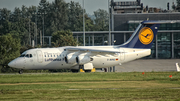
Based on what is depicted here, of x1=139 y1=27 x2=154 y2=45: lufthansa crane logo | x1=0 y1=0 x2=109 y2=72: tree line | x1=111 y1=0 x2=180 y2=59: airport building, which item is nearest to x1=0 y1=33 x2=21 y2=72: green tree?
x1=139 y1=27 x2=154 y2=45: lufthansa crane logo

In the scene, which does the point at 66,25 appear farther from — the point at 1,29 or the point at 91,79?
the point at 91,79

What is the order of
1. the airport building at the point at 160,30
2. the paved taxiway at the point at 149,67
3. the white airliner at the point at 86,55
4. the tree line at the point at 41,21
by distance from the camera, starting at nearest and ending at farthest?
the white airliner at the point at 86,55
the paved taxiway at the point at 149,67
the airport building at the point at 160,30
the tree line at the point at 41,21

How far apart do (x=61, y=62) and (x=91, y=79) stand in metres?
9.50

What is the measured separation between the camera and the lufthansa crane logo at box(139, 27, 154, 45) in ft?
120

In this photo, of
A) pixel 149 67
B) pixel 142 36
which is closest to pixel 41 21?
pixel 149 67

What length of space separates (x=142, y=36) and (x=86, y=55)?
7.69 meters

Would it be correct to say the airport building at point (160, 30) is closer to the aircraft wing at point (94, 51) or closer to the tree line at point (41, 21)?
the tree line at point (41, 21)

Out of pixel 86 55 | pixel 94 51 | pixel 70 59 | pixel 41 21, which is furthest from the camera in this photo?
pixel 41 21

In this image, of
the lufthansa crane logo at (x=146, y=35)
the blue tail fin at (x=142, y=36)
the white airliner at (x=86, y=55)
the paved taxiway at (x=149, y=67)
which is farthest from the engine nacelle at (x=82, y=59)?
the paved taxiway at (x=149, y=67)

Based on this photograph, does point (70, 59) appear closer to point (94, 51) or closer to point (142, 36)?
point (94, 51)

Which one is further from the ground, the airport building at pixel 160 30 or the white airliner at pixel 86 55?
the airport building at pixel 160 30

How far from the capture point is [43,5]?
123m

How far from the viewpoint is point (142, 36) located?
36656 millimetres

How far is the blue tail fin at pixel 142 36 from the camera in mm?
36469
